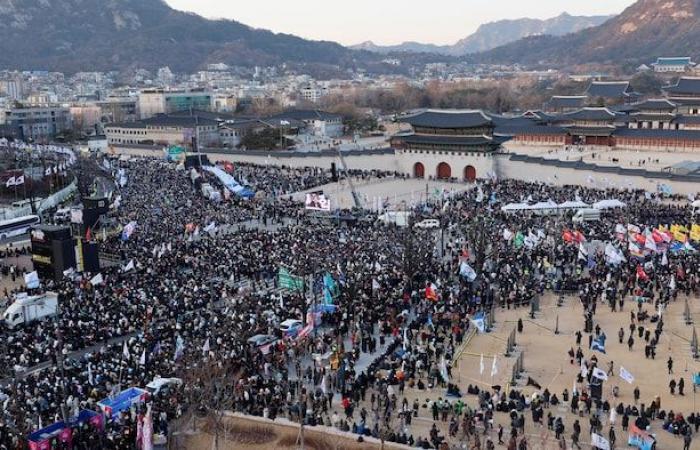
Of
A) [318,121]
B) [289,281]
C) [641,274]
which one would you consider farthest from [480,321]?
[318,121]

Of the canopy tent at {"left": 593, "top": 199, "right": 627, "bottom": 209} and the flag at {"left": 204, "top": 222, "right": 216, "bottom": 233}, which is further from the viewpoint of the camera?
the canopy tent at {"left": 593, "top": 199, "right": 627, "bottom": 209}

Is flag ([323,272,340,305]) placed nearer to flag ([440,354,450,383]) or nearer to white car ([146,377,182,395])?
flag ([440,354,450,383])

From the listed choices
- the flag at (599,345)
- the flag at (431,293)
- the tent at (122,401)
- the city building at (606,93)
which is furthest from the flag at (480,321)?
the city building at (606,93)

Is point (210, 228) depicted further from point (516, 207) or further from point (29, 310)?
point (516, 207)

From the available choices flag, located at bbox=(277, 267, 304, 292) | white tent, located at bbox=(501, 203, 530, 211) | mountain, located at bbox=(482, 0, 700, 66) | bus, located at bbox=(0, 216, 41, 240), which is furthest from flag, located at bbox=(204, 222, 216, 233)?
mountain, located at bbox=(482, 0, 700, 66)

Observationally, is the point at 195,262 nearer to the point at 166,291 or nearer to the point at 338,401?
the point at 166,291

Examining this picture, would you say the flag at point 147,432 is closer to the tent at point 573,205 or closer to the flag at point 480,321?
the flag at point 480,321

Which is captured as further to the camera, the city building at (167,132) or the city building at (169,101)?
the city building at (169,101)
